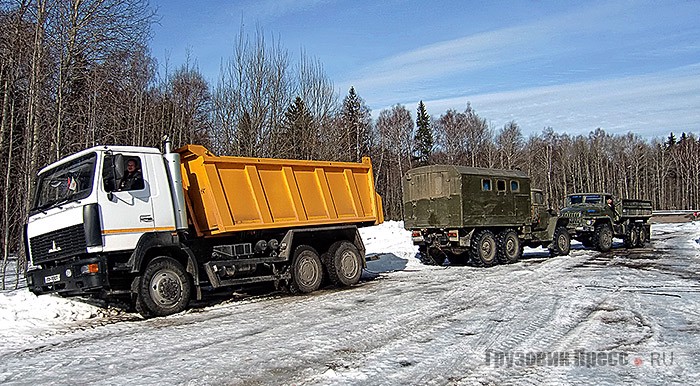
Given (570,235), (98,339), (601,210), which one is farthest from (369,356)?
(601,210)

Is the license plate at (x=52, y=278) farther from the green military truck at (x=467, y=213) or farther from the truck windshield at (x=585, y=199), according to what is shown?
the truck windshield at (x=585, y=199)

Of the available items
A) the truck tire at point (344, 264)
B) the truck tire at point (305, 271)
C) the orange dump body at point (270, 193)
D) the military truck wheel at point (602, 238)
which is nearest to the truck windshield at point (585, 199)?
the military truck wheel at point (602, 238)

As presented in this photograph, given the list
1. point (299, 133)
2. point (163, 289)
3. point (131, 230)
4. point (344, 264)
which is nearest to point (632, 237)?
point (299, 133)

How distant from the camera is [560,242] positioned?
66.3 feet

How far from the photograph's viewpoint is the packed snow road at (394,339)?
5555 mm

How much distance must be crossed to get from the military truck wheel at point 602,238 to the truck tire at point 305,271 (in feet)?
47.6

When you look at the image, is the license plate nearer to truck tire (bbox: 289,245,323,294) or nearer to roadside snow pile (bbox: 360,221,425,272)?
truck tire (bbox: 289,245,323,294)

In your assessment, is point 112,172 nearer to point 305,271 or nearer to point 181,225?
point 181,225

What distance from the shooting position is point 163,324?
8.62m

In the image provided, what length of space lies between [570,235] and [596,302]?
12796 millimetres

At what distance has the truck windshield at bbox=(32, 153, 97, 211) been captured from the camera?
8992 mm

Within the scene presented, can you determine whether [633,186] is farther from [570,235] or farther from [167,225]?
[167,225]

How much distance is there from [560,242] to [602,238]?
3.51 m

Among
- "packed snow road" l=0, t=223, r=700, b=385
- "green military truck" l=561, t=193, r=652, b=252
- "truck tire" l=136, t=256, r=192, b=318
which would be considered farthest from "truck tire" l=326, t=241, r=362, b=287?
→ "green military truck" l=561, t=193, r=652, b=252
